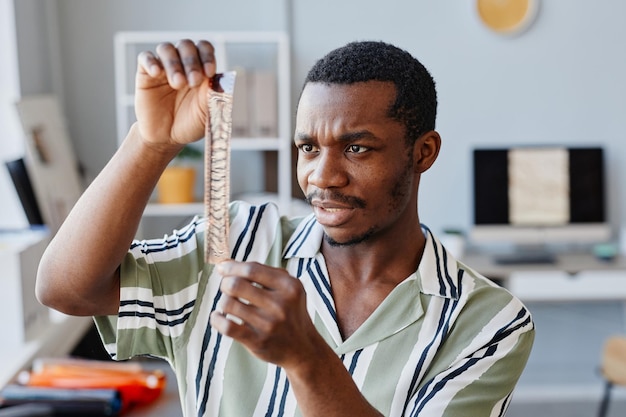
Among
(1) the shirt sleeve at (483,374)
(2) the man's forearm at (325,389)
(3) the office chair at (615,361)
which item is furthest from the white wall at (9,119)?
(2) the man's forearm at (325,389)

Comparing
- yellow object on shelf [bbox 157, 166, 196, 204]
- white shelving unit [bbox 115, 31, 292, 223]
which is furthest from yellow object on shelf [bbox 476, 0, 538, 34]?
yellow object on shelf [bbox 157, 166, 196, 204]

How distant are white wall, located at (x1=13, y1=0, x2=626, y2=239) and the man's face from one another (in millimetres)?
3142

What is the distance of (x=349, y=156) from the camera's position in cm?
109

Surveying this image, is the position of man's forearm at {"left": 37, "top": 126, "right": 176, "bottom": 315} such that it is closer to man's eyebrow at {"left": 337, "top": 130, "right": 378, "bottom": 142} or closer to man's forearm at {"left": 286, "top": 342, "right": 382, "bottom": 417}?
man's eyebrow at {"left": 337, "top": 130, "right": 378, "bottom": 142}

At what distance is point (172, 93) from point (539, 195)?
347cm

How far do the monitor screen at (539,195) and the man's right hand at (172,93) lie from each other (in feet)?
10.8

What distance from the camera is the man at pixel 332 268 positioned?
1086mm

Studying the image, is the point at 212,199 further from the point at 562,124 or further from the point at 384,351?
the point at 562,124

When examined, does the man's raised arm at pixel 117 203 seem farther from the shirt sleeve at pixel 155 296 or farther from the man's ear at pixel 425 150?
the man's ear at pixel 425 150

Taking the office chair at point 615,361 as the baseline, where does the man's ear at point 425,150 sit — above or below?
above

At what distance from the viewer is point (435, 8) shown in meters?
4.21

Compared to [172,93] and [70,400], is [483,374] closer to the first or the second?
[172,93]

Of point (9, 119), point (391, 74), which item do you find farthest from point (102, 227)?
point (9, 119)

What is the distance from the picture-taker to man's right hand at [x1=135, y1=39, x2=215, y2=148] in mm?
944
